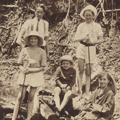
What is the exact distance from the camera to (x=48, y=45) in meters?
4.77

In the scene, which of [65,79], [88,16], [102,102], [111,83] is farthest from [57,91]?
[88,16]

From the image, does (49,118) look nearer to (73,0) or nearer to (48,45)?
(48,45)

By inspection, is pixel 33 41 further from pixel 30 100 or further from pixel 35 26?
pixel 30 100

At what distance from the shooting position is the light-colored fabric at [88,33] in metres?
4.62

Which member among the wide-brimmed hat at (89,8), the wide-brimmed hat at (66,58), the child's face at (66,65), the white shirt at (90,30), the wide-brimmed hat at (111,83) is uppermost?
the wide-brimmed hat at (89,8)

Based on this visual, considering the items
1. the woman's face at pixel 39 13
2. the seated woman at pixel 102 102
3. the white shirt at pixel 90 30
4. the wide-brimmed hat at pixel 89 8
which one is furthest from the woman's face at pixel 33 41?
the seated woman at pixel 102 102

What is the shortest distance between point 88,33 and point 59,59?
0.56 meters

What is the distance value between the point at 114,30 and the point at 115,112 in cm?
126

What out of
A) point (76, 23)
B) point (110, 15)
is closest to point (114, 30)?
point (110, 15)

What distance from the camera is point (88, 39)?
4.62 metres

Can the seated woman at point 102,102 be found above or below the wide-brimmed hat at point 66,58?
below

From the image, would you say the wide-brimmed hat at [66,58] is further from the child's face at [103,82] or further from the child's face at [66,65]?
the child's face at [103,82]

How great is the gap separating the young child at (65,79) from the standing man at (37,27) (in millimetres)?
394

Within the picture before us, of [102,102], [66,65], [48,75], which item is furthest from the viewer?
[48,75]
